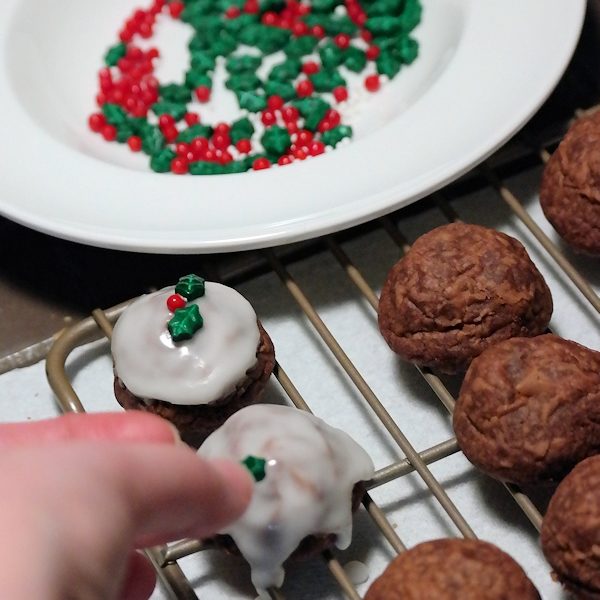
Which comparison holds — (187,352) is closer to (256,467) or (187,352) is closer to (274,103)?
(256,467)

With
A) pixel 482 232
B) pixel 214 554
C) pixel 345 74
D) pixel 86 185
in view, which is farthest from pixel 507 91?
pixel 214 554

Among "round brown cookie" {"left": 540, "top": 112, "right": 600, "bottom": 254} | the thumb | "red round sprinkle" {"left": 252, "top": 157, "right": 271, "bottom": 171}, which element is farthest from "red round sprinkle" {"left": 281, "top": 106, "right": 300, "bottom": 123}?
the thumb

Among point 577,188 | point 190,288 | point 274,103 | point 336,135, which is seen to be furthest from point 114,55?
point 577,188

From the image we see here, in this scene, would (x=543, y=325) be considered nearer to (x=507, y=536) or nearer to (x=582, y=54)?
(x=507, y=536)

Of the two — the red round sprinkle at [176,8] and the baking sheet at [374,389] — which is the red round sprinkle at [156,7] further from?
the baking sheet at [374,389]

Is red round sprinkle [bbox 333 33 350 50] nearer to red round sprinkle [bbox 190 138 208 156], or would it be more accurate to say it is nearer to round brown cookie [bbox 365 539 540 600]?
red round sprinkle [bbox 190 138 208 156]
